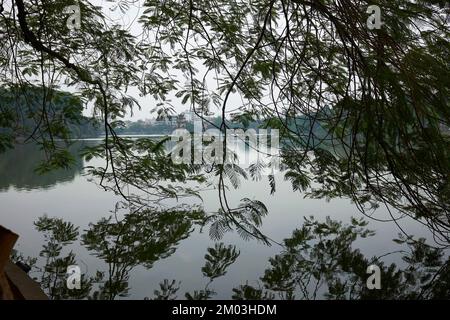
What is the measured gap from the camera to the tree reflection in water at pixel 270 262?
184 centimetres

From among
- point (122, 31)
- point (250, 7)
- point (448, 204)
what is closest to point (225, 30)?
point (250, 7)

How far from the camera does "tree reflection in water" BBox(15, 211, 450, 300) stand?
1840 millimetres

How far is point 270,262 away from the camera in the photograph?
229 centimetres

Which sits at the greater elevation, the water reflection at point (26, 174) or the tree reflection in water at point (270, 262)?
the water reflection at point (26, 174)

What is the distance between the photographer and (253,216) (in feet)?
6.06

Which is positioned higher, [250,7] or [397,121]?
[250,7]

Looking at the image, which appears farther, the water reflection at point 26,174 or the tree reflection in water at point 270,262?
the water reflection at point 26,174

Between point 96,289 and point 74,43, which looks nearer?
point 96,289

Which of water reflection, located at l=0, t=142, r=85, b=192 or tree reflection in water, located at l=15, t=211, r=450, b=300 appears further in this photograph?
water reflection, located at l=0, t=142, r=85, b=192

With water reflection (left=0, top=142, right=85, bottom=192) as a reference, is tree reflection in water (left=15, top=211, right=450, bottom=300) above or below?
below

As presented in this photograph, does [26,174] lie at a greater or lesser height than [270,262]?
greater
